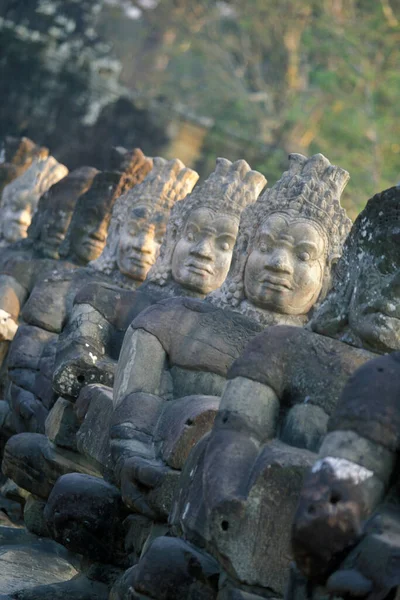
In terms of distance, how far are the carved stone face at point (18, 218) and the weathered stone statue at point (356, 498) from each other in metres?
8.26

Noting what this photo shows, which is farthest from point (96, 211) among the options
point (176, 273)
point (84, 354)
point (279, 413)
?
point (279, 413)

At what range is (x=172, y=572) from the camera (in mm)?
4594

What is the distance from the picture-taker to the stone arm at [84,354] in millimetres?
7207

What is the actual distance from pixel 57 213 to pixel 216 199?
3450mm

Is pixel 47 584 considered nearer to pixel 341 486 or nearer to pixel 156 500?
pixel 156 500

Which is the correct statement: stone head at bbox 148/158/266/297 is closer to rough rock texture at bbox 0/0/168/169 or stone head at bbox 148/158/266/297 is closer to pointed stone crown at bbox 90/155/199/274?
pointed stone crown at bbox 90/155/199/274

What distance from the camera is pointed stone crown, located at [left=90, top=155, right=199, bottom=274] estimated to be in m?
8.68

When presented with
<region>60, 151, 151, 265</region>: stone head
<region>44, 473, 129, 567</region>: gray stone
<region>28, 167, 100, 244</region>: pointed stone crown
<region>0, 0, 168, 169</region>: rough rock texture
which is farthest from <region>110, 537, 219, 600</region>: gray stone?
<region>0, 0, 168, 169</region>: rough rock texture

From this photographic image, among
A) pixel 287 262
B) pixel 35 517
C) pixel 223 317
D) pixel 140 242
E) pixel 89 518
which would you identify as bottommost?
pixel 35 517

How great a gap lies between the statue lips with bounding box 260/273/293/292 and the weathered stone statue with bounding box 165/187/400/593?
126cm

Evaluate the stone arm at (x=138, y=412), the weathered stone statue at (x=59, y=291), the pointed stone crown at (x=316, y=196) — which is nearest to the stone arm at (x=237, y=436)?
the stone arm at (x=138, y=412)

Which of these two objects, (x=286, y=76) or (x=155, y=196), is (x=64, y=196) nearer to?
(x=155, y=196)

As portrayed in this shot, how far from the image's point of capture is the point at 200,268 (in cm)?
735

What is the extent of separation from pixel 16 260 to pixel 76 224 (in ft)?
2.24
